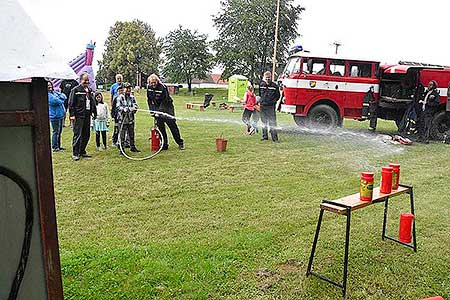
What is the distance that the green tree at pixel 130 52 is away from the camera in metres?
49.6

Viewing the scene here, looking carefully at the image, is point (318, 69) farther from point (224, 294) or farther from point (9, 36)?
point (9, 36)

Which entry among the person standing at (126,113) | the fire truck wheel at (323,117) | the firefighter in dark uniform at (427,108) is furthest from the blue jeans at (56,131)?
the firefighter in dark uniform at (427,108)

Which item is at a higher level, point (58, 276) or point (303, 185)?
point (58, 276)

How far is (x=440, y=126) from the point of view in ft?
40.9

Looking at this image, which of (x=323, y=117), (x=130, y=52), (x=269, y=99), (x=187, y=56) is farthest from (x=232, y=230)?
(x=130, y=52)

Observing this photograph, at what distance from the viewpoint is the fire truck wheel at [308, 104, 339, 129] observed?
12.7 meters

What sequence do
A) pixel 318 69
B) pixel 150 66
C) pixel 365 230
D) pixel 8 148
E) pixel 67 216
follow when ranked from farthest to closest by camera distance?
pixel 150 66 < pixel 318 69 < pixel 67 216 < pixel 365 230 < pixel 8 148

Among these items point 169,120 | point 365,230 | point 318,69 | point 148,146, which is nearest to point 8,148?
Answer: point 365,230

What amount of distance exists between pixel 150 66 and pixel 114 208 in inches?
1834

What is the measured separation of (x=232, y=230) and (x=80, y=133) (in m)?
4.86

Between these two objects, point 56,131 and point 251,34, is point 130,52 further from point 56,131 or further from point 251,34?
point 56,131

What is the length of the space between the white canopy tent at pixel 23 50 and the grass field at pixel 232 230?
208cm

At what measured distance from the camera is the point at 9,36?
195 centimetres

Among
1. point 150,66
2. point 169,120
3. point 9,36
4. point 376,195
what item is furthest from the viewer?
point 150,66
